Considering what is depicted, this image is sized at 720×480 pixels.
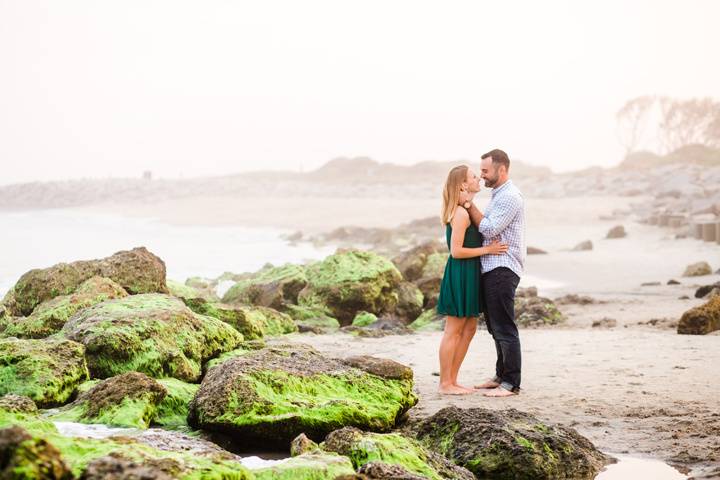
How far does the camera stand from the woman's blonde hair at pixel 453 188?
643cm

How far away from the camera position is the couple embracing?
6.44 metres

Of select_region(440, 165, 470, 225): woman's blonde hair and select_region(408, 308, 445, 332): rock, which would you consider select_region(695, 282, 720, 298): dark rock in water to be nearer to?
select_region(408, 308, 445, 332): rock

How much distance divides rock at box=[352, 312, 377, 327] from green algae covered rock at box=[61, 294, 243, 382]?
133 inches

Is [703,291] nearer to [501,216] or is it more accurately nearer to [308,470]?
[501,216]

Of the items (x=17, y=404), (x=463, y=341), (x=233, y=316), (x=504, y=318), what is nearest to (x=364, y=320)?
(x=233, y=316)

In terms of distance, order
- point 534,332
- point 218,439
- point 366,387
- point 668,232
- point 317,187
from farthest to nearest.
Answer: point 317,187
point 668,232
point 534,332
point 366,387
point 218,439

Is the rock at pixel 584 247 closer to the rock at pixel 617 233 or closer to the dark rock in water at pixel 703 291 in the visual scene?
the rock at pixel 617 233

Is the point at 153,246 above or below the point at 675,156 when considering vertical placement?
below

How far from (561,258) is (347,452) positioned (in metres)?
16.9

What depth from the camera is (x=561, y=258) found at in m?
20.3

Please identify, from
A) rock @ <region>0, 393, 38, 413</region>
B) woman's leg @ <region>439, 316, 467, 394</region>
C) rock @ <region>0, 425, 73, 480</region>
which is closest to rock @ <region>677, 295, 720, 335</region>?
woman's leg @ <region>439, 316, 467, 394</region>

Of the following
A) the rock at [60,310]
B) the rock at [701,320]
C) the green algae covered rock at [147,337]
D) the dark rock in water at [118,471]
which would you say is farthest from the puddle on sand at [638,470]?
the rock at [60,310]

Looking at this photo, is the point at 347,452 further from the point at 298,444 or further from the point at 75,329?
the point at 75,329

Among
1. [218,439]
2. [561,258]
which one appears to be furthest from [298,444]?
[561,258]
